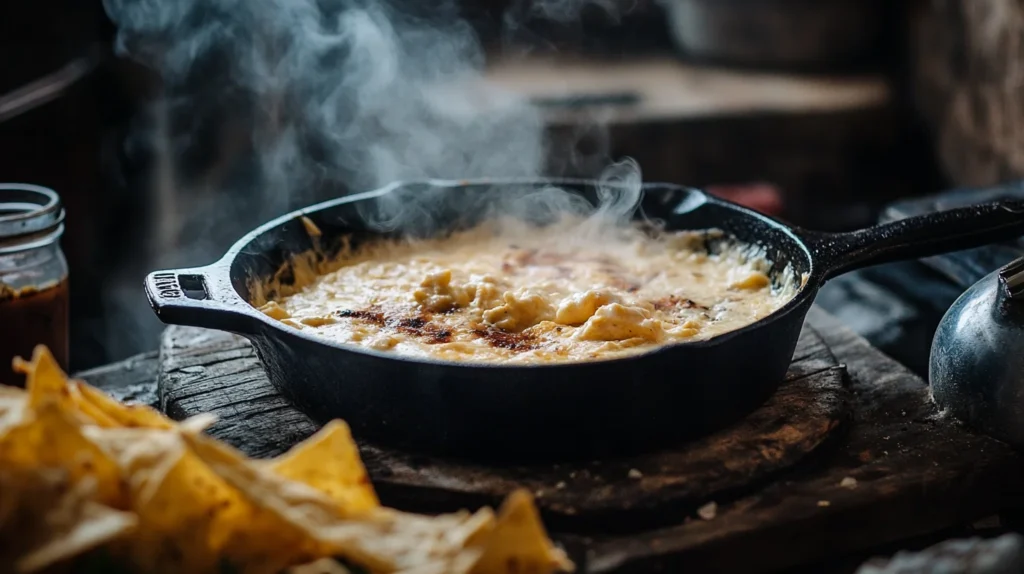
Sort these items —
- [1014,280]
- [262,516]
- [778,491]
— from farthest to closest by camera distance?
1. [1014,280]
2. [778,491]
3. [262,516]

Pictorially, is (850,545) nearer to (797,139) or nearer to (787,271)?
(787,271)

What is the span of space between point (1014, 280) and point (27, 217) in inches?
83.9

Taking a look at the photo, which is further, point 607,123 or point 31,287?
point 607,123

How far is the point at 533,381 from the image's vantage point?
61.4 inches

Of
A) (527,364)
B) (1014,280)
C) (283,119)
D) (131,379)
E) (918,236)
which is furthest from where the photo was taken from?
(283,119)

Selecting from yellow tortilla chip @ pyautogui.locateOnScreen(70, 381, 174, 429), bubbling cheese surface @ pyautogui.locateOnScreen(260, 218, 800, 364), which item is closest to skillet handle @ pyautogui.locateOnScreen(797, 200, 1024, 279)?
bubbling cheese surface @ pyautogui.locateOnScreen(260, 218, 800, 364)

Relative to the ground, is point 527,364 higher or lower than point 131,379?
higher

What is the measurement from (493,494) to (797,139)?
Result: 3.73 meters

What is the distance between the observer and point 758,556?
1589mm

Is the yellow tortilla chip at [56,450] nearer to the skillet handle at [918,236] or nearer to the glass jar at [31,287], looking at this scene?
the glass jar at [31,287]

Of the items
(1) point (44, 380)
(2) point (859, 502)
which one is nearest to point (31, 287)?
(1) point (44, 380)

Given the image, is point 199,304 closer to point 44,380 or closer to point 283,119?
point 44,380

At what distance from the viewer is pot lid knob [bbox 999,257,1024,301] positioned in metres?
1.77

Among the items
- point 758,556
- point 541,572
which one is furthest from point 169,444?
point 758,556
